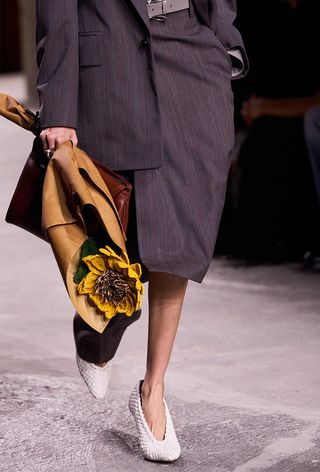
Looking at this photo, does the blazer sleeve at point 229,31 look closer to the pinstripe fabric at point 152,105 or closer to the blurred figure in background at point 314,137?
the pinstripe fabric at point 152,105

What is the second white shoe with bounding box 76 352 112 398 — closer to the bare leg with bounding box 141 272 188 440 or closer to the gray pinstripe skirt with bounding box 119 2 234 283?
the bare leg with bounding box 141 272 188 440

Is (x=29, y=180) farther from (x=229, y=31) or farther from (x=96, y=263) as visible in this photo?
(x=229, y=31)

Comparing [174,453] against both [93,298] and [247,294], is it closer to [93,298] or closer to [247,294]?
[93,298]

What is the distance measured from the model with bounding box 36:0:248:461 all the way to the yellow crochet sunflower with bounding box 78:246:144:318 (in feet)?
Result: 0.80

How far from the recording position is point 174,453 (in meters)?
3.04

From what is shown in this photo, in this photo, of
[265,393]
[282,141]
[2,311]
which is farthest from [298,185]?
[265,393]

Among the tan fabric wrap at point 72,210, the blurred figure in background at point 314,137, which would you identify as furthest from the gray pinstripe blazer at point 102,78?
the blurred figure in background at point 314,137

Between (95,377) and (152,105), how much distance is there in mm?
767

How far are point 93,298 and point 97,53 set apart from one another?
24.5 inches

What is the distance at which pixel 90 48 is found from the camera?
9.71 feet

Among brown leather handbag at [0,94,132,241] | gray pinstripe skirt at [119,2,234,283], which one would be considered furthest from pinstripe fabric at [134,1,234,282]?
brown leather handbag at [0,94,132,241]

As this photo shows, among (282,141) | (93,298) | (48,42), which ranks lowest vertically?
(282,141)

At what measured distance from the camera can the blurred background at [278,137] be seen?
18.6ft

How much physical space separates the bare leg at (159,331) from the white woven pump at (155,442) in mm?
14
